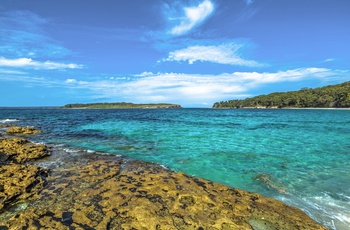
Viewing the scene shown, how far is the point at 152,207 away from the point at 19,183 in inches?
257

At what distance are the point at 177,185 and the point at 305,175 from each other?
339 inches

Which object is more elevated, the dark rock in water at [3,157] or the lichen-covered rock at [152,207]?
the dark rock in water at [3,157]

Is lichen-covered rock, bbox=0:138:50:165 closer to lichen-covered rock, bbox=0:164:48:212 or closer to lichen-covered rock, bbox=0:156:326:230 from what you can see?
lichen-covered rock, bbox=0:164:48:212

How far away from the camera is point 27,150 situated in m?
16.3

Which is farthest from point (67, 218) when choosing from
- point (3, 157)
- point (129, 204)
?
point (3, 157)

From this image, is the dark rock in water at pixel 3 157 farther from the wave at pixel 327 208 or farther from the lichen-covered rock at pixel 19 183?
the wave at pixel 327 208

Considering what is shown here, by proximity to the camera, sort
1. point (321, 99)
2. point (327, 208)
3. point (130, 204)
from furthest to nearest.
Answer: point (321, 99)
point (327, 208)
point (130, 204)

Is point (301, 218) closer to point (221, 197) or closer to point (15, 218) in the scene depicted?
point (221, 197)

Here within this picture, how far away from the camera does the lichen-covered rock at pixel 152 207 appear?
6.49m

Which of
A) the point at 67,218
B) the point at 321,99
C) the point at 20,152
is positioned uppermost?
the point at 321,99

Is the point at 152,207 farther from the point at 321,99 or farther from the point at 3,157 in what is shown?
the point at 321,99

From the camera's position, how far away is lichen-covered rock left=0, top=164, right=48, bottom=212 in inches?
334

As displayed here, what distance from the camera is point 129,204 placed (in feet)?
24.5

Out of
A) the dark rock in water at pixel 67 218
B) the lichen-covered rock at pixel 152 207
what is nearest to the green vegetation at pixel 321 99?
the lichen-covered rock at pixel 152 207
